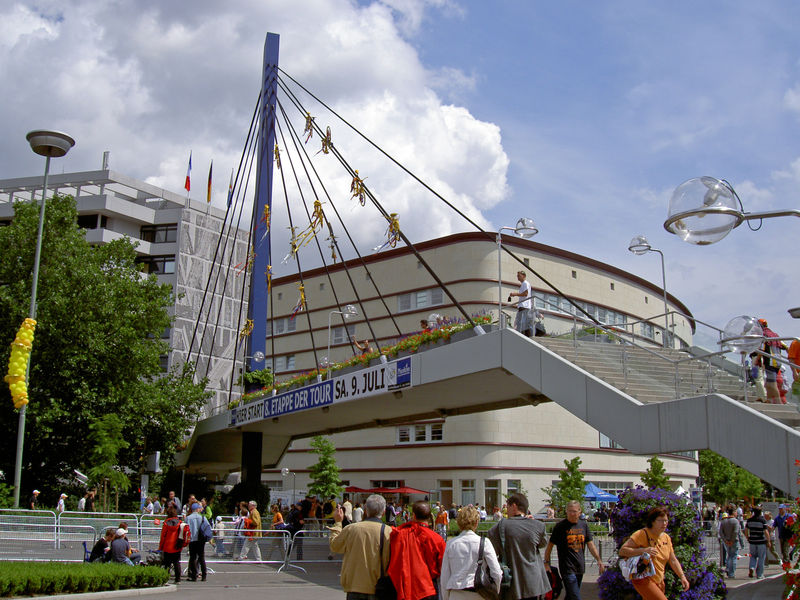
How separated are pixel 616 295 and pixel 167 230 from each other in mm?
36382

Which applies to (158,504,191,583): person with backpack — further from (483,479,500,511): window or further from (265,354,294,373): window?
(265,354,294,373): window

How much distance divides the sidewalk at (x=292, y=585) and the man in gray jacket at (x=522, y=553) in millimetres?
5962

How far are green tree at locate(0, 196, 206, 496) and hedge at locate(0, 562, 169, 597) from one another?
16723 mm

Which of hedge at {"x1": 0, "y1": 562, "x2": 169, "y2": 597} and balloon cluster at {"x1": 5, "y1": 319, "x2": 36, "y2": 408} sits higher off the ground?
balloon cluster at {"x1": 5, "y1": 319, "x2": 36, "y2": 408}

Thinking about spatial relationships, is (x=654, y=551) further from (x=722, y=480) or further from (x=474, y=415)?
(x=722, y=480)

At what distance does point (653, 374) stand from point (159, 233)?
56.5 metres

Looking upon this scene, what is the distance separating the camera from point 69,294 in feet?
102

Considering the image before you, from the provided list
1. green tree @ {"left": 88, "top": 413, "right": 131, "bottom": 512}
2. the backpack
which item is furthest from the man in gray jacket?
green tree @ {"left": 88, "top": 413, "right": 131, "bottom": 512}

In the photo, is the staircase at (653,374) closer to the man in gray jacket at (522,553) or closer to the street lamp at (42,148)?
the man in gray jacket at (522,553)

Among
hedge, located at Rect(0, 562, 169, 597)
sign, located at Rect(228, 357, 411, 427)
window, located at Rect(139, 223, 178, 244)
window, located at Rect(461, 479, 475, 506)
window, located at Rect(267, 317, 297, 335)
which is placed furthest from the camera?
window, located at Rect(139, 223, 178, 244)

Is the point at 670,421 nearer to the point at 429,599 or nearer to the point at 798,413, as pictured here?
the point at 798,413

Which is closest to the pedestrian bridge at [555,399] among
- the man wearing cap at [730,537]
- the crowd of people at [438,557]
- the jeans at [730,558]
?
the man wearing cap at [730,537]

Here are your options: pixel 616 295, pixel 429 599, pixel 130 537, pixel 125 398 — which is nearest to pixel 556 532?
pixel 429 599

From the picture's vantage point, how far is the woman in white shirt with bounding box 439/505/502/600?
6555mm
